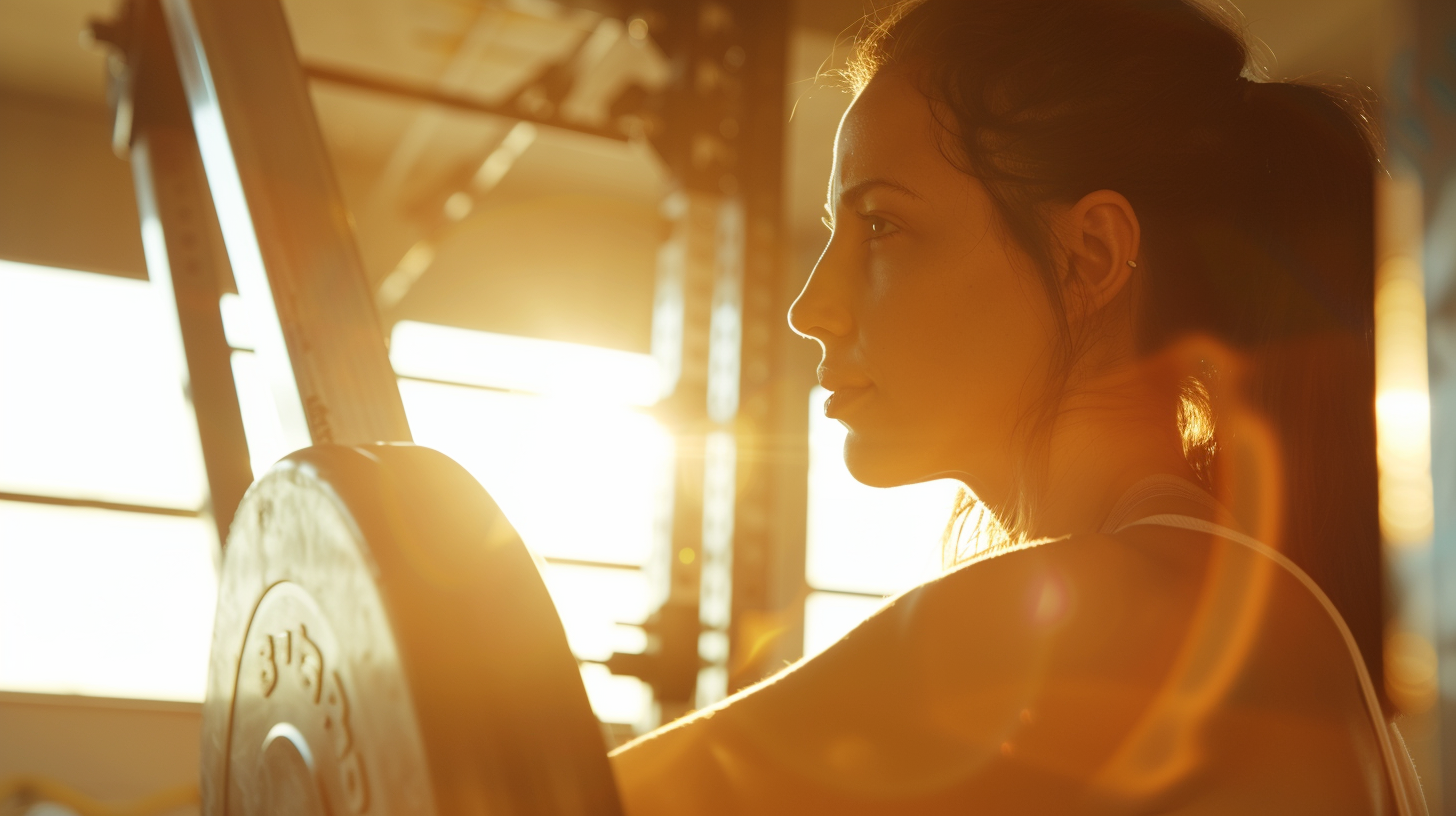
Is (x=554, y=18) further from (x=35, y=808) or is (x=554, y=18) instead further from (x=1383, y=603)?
(x=1383, y=603)

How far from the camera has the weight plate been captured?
33 centimetres

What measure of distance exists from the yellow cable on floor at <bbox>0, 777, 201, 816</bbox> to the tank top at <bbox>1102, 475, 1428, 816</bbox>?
4893 millimetres

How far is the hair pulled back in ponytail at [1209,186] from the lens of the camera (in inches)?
25.4

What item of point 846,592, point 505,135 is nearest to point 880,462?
point 505,135

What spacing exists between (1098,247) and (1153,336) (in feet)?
0.21

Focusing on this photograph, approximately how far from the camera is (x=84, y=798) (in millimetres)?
5016

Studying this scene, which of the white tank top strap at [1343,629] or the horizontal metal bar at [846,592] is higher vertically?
the horizontal metal bar at [846,592]

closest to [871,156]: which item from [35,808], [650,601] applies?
[650,601]

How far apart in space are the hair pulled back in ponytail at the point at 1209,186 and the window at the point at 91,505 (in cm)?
548

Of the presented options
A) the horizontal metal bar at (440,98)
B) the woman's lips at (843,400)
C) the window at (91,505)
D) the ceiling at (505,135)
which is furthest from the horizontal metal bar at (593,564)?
the woman's lips at (843,400)

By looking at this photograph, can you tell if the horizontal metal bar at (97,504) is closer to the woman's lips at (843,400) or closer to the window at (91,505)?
the window at (91,505)

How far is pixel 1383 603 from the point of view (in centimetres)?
71

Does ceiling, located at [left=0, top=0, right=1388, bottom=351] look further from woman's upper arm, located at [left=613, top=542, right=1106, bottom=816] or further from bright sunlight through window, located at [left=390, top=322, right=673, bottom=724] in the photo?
woman's upper arm, located at [left=613, top=542, right=1106, bottom=816]

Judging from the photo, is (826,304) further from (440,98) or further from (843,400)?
(440,98)
